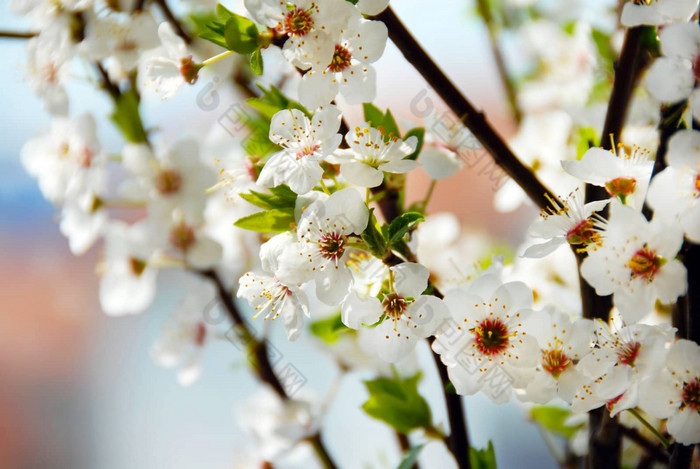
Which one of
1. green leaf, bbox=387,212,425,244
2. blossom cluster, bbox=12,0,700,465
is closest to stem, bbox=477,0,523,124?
blossom cluster, bbox=12,0,700,465

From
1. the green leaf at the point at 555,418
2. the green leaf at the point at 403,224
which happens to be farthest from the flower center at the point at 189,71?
the green leaf at the point at 555,418

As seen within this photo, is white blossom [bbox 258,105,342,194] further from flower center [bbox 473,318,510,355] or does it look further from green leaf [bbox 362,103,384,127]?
flower center [bbox 473,318,510,355]

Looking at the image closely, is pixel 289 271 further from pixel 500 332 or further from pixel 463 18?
pixel 463 18

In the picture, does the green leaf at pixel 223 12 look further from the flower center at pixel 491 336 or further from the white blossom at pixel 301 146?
the flower center at pixel 491 336

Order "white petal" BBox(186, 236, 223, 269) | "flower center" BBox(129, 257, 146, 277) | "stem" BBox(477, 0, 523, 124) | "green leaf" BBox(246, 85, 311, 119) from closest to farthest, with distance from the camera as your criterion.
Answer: "green leaf" BBox(246, 85, 311, 119) → "white petal" BBox(186, 236, 223, 269) → "flower center" BBox(129, 257, 146, 277) → "stem" BBox(477, 0, 523, 124)

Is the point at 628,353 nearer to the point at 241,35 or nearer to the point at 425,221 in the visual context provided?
the point at 425,221

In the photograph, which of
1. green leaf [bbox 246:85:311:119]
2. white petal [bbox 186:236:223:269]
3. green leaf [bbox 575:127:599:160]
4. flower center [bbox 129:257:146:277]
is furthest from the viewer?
flower center [bbox 129:257:146:277]
